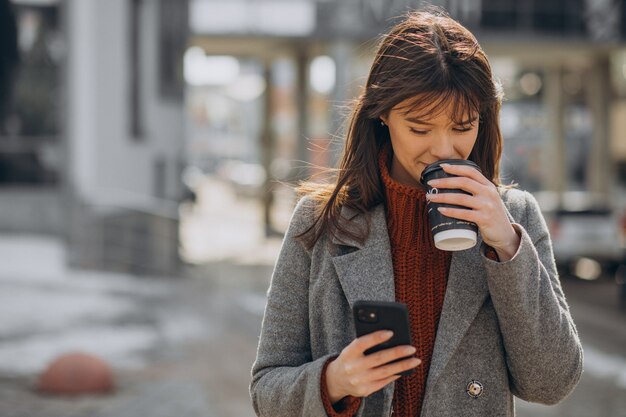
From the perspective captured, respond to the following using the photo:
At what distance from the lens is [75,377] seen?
8086 millimetres

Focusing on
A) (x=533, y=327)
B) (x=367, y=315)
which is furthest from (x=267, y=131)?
(x=367, y=315)

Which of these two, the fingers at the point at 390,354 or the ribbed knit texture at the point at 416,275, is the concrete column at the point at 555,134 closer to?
the ribbed knit texture at the point at 416,275

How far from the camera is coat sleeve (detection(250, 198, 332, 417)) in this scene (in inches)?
94.6

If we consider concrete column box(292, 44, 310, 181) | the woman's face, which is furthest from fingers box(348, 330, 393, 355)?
concrete column box(292, 44, 310, 181)

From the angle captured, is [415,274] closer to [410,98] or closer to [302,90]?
[410,98]

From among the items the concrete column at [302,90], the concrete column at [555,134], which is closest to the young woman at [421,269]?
the concrete column at [302,90]

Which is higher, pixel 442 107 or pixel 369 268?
pixel 442 107

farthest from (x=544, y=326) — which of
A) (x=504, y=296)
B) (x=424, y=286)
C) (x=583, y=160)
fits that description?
(x=583, y=160)

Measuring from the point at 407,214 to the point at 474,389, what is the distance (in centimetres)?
42

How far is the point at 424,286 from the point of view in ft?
7.92

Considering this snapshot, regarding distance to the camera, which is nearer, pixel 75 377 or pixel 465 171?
pixel 465 171

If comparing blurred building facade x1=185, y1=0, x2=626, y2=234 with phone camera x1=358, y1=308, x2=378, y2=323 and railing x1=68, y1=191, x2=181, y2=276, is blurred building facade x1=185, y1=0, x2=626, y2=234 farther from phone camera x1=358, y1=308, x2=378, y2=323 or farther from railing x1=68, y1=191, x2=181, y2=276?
phone camera x1=358, y1=308, x2=378, y2=323

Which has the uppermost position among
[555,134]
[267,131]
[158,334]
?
[158,334]

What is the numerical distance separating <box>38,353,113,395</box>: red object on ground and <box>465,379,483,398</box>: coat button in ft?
20.1
